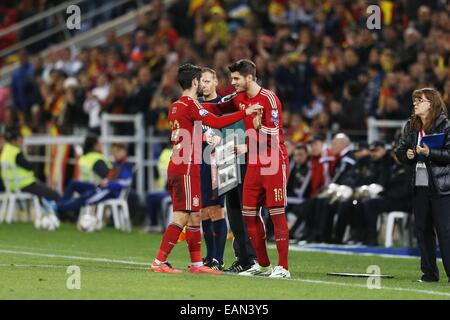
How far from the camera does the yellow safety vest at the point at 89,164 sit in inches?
875

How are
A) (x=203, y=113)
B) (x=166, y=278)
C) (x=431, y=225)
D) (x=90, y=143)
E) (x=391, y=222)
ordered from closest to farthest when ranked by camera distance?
(x=166, y=278), (x=203, y=113), (x=431, y=225), (x=391, y=222), (x=90, y=143)

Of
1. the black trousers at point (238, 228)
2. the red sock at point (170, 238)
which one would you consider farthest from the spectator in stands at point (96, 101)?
the red sock at point (170, 238)

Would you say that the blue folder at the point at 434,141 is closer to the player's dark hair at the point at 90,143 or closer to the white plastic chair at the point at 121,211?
the white plastic chair at the point at 121,211

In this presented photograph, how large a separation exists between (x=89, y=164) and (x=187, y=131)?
10010mm

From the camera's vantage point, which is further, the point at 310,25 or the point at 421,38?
the point at 310,25

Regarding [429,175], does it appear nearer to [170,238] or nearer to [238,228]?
[238,228]

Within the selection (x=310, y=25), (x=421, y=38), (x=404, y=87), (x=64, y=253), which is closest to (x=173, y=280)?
(x=64, y=253)

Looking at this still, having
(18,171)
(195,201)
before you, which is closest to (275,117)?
(195,201)

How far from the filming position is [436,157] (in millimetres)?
12586

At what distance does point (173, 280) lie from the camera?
12000 millimetres

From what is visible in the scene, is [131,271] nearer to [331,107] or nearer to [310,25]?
[331,107]

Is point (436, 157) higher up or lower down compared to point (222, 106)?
lower down
